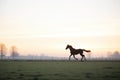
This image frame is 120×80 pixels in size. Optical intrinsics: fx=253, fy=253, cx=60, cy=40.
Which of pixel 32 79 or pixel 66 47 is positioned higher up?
pixel 66 47

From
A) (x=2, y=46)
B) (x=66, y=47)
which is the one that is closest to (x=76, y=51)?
(x=66, y=47)

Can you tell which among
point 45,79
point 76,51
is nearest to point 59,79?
point 45,79

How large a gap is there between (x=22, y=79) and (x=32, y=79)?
0.56 metres

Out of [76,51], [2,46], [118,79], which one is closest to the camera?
[118,79]

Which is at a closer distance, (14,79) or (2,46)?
(14,79)

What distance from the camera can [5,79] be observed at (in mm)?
14242

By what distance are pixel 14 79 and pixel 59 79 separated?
8.29 feet

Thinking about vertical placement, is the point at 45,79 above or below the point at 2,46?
below

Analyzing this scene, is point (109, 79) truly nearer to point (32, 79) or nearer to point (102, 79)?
point (102, 79)

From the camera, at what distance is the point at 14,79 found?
46.4 feet

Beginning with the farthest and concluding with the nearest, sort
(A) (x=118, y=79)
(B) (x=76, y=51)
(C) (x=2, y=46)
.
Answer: (C) (x=2, y=46) → (B) (x=76, y=51) → (A) (x=118, y=79)

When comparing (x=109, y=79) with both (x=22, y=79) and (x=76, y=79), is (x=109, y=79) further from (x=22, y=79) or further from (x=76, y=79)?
(x=22, y=79)

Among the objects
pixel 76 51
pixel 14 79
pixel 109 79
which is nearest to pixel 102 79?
pixel 109 79

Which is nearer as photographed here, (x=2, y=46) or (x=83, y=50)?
(x=83, y=50)
